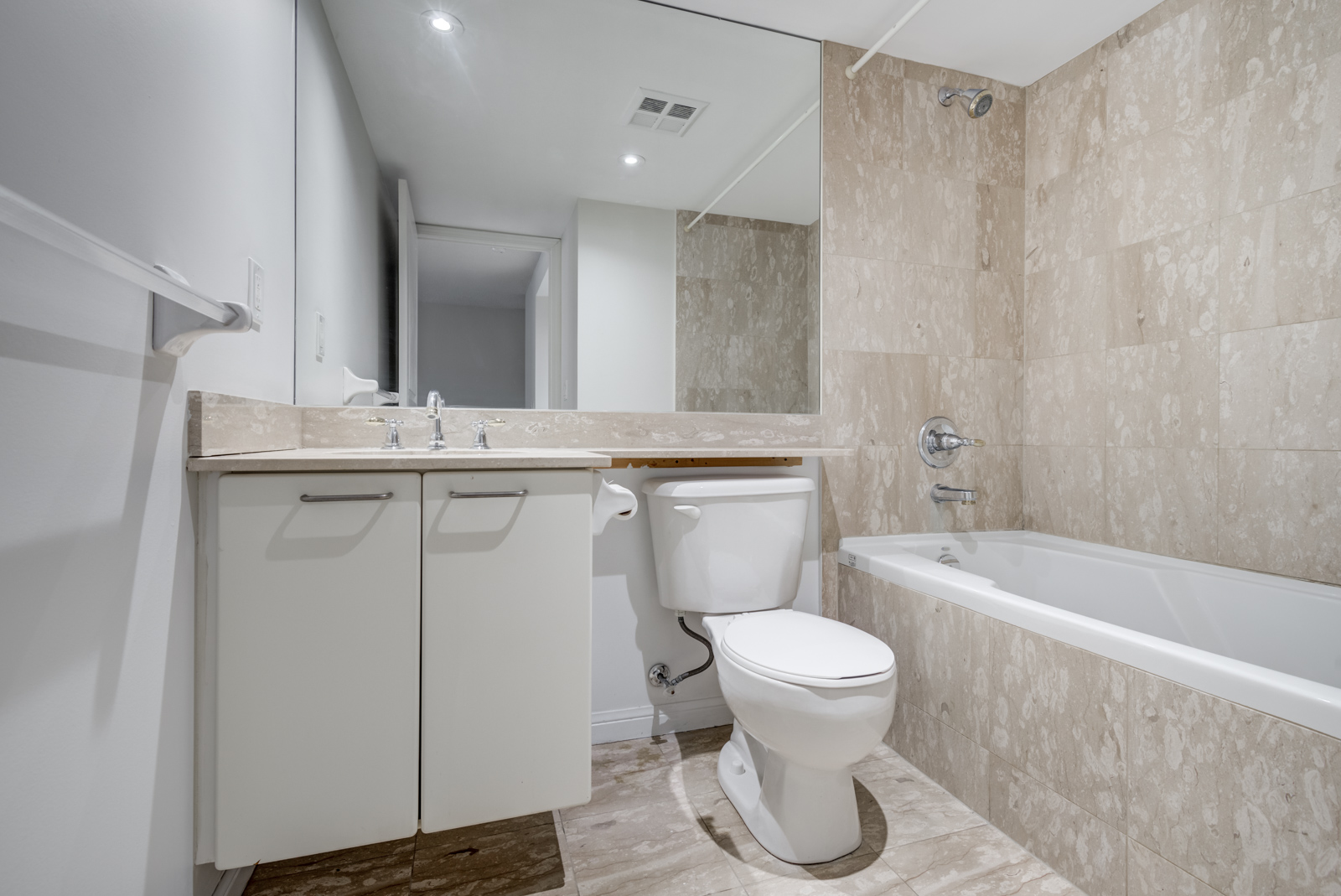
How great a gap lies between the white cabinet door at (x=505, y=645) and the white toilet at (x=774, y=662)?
383mm

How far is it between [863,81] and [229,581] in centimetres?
228

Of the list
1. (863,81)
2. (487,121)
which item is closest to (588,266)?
(487,121)

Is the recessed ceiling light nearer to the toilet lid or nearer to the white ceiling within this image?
the white ceiling

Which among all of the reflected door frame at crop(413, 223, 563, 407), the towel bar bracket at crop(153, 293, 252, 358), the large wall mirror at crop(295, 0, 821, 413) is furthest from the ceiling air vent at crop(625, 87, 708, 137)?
the towel bar bracket at crop(153, 293, 252, 358)

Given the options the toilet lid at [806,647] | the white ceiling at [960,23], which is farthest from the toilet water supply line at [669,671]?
the white ceiling at [960,23]

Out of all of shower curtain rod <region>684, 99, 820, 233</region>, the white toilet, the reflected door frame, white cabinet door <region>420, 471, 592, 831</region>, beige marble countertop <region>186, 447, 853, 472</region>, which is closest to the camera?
beige marble countertop <region>186, 447, 853, 472</region>

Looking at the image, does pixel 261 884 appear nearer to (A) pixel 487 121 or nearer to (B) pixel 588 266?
(B) pixel 588 266

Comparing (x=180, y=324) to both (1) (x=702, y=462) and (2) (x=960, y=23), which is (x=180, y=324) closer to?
(1) (x=702, y=462)

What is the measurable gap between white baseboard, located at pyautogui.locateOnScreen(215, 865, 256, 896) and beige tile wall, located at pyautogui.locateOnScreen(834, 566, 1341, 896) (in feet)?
5.24

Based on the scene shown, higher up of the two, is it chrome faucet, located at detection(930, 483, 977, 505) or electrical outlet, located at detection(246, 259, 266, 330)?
electrical outlet, located at detection(246, 259, 266, 330)

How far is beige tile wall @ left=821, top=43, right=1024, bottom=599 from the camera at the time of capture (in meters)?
1.99

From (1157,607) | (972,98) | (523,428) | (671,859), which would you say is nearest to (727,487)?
(523,428)

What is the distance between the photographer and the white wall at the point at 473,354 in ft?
5.38

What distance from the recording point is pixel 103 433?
0.74 metres
